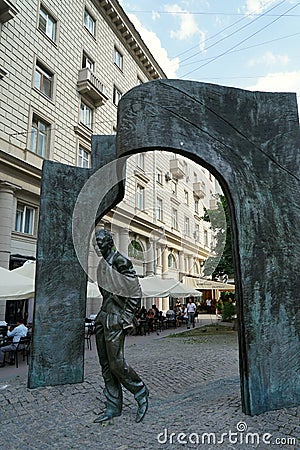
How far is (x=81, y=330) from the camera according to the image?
6660mm

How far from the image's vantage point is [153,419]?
15.0ft

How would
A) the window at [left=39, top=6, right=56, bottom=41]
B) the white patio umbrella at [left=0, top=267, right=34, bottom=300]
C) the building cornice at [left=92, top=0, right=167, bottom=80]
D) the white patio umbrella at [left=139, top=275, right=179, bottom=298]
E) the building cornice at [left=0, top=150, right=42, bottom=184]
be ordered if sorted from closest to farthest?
1. the white patio umbrella at [left=0, top=267, right=34, bottom=300]
2. the building cornice at [left=0, top=150, right=42, bottom=184]
3. the white patio umbrella at [left=139, top=275, right=179, bottom=298]
4. the window at [left=39, top=6, right=56, bottom=41]
5. the building cornice at [left=92, top=0, right=167, bottom=80]

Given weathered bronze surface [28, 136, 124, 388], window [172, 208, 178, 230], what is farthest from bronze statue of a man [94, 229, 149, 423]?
window [172, 208, 178, 230]

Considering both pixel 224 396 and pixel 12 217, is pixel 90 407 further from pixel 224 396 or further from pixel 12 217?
pixel 12 217

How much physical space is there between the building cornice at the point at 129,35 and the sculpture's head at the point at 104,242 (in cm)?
2466

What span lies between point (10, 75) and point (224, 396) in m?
15.8

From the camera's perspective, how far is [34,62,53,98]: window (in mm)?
17977

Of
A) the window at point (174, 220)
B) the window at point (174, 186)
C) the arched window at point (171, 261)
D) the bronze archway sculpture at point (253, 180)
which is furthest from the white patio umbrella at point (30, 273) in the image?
the window at point (174, 186)

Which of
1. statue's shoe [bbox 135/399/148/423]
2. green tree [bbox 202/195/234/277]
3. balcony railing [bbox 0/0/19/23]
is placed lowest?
statue's shoe [bbox 135/399/148/423]

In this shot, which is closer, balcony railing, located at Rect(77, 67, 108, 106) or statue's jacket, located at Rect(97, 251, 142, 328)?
statue's jacket, located at Rect(97, 251, 142, 328)

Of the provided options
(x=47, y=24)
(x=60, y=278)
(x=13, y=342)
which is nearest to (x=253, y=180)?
(x=60, y=278)

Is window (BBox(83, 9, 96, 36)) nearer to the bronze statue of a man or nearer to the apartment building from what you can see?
the apartment building

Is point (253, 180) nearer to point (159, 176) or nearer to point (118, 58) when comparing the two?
point (118, 58)

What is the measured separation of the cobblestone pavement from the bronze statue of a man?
0.25 meters
